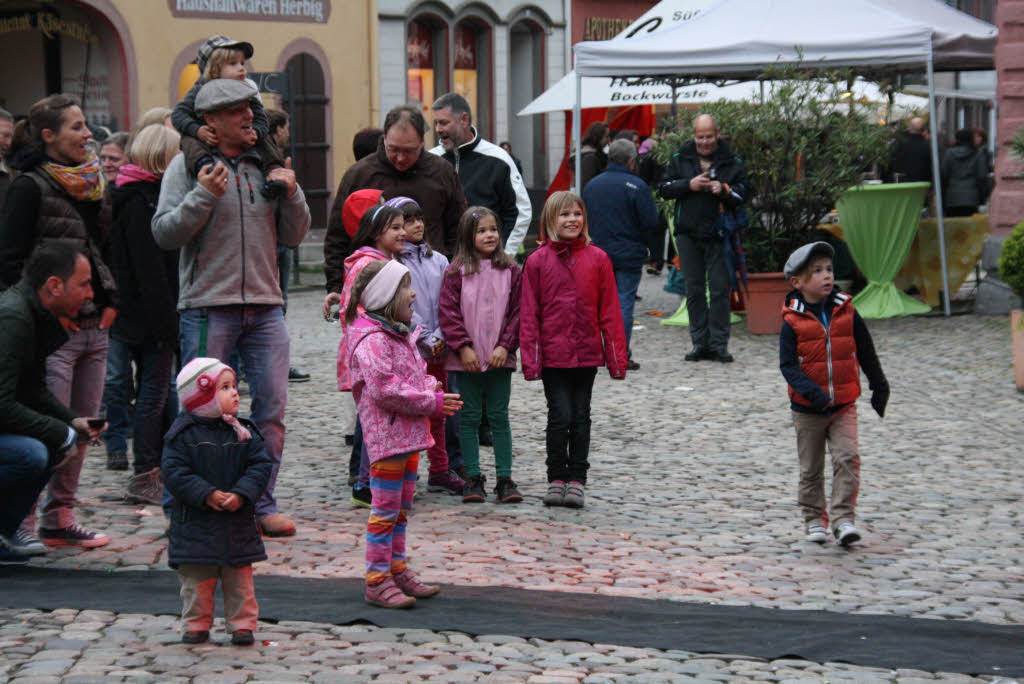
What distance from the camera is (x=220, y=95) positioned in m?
6.37

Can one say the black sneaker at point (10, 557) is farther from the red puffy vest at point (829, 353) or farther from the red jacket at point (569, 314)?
the red puffy vest at point (829, 353)

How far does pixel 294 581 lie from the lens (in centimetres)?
586

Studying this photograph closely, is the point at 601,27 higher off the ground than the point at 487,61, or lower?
higher

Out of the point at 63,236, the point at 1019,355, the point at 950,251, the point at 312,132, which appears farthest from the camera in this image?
the point at 312,132

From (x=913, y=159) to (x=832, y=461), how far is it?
44.8 ft

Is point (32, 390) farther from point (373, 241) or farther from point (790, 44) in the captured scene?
point (790, 44)

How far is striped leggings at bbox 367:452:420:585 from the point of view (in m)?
5.59

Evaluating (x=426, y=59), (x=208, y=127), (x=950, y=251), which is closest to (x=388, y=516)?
(x=208, y=127)

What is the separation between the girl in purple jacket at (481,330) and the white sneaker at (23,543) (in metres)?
2.15

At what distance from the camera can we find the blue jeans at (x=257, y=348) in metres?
6.52

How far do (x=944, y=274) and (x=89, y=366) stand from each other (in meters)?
10.4

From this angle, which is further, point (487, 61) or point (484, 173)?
point (487, 61)

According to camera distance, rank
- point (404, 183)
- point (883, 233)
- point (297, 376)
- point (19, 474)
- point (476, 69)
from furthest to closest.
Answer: point (476, 69), point (883, 233), point (297, 376), point (404, 183), point (19, 474)

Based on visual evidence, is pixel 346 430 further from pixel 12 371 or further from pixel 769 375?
pixel 769 375
